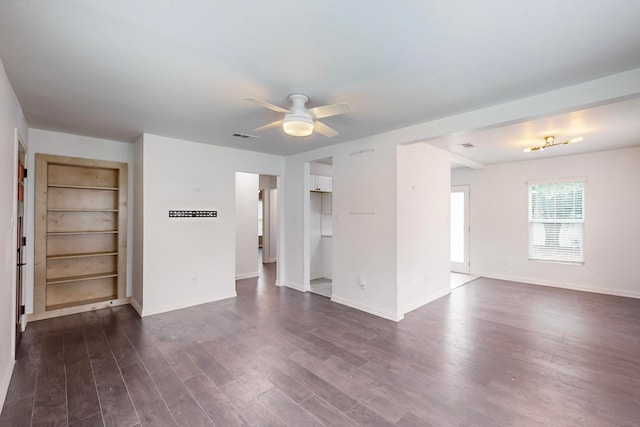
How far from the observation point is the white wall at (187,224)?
4.07 m

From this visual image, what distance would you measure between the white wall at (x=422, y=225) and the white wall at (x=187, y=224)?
9.15 ft

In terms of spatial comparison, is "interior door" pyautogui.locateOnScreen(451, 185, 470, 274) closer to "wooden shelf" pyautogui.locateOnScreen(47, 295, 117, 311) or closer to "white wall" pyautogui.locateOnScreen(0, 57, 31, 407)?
"wooden shelf" pyautogui.locateOnScreen(47, 295, 117, 311)

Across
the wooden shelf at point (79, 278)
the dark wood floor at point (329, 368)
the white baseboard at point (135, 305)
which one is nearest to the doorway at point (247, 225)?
the white baseboard at point (135, 305)

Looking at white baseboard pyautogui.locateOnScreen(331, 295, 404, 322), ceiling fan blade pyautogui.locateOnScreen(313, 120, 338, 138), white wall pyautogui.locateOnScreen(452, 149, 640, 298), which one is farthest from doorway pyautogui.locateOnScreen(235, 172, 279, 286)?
white wall pyautogui.locateOnScreen(452, 149, 640, 298)

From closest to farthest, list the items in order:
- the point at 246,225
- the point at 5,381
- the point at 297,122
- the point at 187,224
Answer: the point at 5,381, the point at 297,122, the point at 187,224, the point at 246,225

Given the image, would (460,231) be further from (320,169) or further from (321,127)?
(321,127)

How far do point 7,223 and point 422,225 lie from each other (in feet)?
15.4

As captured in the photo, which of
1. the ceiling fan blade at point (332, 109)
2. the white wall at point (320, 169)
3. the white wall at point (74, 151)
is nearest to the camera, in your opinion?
the ceiling fan blade at point (332, 109)

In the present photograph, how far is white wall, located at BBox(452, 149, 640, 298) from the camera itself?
16.1 ft

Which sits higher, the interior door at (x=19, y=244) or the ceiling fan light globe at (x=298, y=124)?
the ceiling fan light globe at (x=298, y=124)

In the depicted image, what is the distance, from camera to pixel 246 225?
6.68 metres

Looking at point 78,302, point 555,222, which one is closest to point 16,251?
point 78,302

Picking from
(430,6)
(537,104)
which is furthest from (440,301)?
(430,6)

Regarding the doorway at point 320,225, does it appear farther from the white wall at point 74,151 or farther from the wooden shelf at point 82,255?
the wooden shelf at point 82,255
